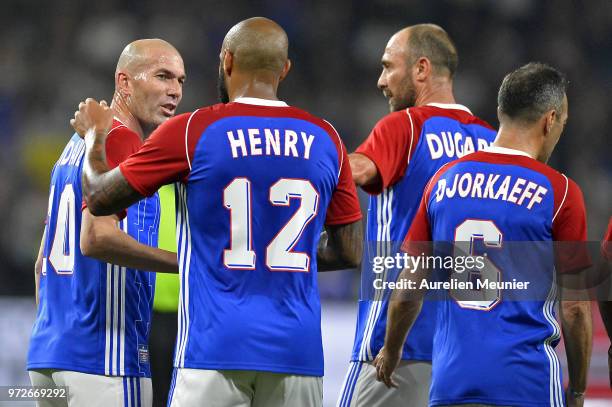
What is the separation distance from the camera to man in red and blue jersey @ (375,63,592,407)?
13.5 feet

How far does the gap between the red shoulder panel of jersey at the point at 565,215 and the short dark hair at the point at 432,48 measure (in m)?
1.43

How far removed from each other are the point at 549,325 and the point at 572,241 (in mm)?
358

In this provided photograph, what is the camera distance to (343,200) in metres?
4.20

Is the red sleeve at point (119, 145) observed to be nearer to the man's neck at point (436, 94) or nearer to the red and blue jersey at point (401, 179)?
the red and blue jersey at point (401, 179)

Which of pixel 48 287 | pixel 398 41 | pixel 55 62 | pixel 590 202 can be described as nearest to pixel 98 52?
pixel 55 62

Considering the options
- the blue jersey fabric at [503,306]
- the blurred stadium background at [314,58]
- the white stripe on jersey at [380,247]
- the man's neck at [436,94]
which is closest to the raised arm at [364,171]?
the white stripe on jersey at [380,247]

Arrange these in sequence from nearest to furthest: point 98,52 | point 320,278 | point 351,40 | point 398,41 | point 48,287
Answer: point 48,287, point 398,41, point 320,278, point 98,52, point 351,40

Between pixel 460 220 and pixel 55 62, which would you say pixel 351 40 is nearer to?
pixel 55 62

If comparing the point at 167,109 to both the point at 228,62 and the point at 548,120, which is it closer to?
the point at 228,62

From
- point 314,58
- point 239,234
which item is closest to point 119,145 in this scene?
point 239,234

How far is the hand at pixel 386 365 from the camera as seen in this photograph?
4.70 metres

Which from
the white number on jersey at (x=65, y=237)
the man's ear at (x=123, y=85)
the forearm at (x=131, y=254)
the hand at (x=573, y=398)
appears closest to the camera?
the forearm at (x=131, y=254)

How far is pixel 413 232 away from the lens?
4.42 meters

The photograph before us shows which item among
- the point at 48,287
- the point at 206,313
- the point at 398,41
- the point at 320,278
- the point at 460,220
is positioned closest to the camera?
the point at 206,313
